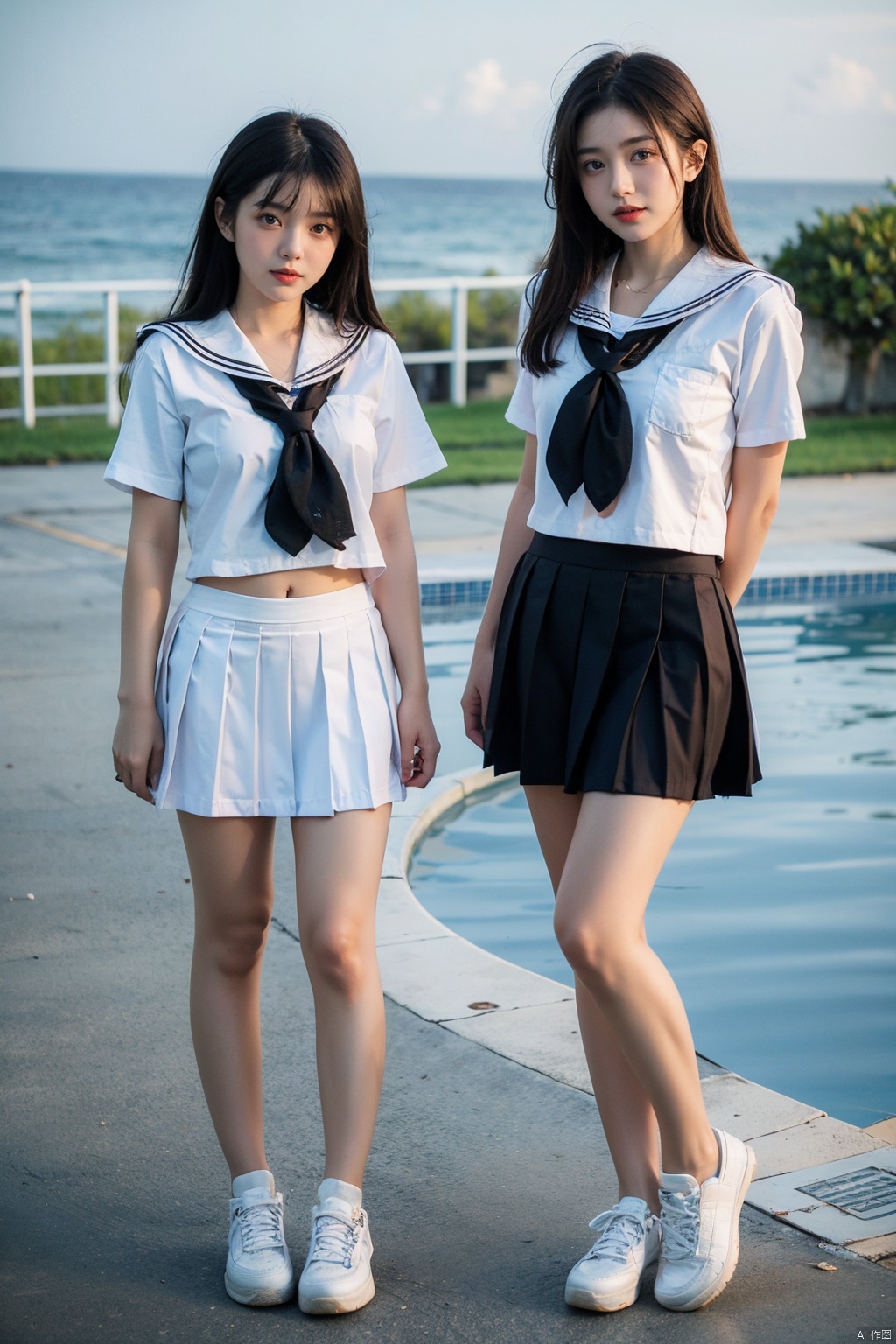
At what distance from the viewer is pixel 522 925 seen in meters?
4.36

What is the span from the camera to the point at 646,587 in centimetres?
225

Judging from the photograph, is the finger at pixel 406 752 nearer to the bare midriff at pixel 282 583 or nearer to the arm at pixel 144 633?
the bare midriff at pixel 282 583

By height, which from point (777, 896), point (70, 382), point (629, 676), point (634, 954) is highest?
point (629, 676)

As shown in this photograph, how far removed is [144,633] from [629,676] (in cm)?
77

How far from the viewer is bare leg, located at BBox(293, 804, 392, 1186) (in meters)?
2.27

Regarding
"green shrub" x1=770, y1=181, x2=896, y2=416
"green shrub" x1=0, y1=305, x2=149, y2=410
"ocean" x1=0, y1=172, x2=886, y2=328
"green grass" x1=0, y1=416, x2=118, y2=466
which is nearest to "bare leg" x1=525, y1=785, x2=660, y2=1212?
"green grass" x1=0, y1=416, x2=118, y2=466

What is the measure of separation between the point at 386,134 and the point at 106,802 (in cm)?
4518

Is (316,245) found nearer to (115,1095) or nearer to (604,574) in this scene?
(604,574)

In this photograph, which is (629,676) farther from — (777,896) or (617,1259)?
(777,896)

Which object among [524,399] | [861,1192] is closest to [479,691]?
[524,399]

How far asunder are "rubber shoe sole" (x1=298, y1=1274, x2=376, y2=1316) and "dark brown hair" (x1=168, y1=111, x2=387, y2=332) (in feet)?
4.98

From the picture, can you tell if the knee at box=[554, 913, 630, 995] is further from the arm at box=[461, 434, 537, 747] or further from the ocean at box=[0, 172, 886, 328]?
the ocean at box=[0, 172, 886, 328]

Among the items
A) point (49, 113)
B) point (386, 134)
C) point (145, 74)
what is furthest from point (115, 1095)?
point (49, 113)

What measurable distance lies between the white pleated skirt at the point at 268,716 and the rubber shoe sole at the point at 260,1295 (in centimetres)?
73
